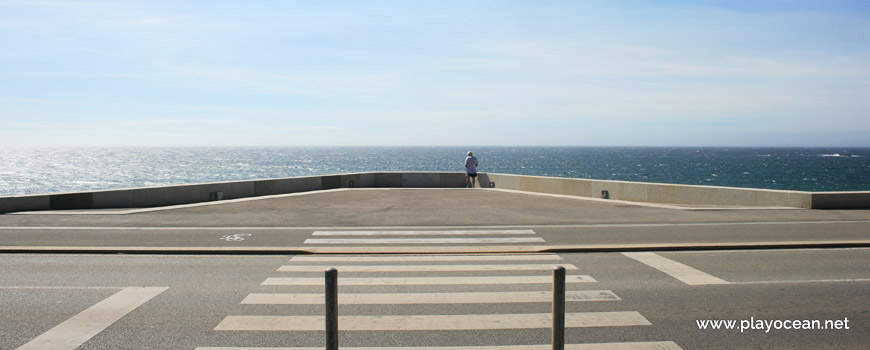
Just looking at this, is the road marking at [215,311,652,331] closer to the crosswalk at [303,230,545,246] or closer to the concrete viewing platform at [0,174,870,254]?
the concrete viewing platform at [0,174,870,254]

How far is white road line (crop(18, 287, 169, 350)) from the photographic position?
17.7 feet

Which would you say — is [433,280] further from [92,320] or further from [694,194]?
[694,194]

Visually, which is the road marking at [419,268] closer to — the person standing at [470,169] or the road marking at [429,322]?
the road marking at [429,322]

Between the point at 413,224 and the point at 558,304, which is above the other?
the point at 558,304

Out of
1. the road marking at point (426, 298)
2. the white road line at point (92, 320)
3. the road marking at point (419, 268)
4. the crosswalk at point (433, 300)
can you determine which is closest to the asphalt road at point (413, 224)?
the road marking at point (419, 268)

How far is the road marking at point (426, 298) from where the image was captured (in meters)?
6.75

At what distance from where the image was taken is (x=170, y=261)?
9141 mm

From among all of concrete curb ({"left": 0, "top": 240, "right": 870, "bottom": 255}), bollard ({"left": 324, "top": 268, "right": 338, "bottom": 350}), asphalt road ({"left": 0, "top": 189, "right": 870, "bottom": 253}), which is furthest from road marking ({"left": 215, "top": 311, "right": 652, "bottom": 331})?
asphalt road ({"left": 0, "top": 189, "right": 870, "bottom": 253})

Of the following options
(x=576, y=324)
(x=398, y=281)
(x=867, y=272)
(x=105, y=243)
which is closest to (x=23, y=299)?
(x=105, y=243)

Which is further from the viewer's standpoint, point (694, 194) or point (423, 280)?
point (694, 194)

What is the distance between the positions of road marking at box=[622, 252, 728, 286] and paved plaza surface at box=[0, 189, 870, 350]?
1.2 inches

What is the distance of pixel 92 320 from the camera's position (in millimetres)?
6043

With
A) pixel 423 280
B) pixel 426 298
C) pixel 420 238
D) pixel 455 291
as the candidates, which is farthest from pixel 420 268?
pixel 420 238

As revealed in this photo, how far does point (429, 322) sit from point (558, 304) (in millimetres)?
2070
